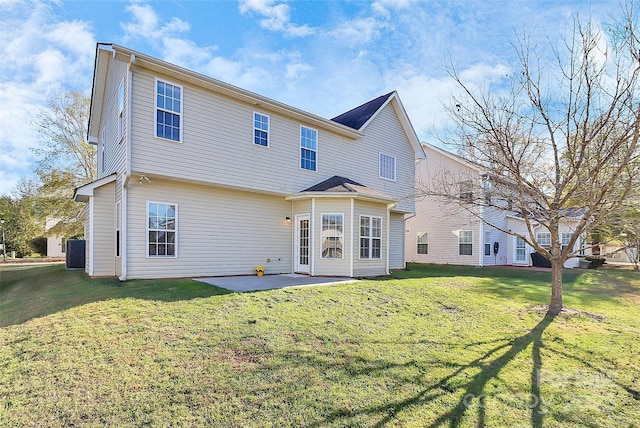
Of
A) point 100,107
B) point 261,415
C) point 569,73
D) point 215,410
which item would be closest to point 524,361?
point 261,415

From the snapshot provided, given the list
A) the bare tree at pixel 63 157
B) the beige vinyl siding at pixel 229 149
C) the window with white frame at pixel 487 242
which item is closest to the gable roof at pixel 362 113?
the beige vinyl siding at pixel 229 149

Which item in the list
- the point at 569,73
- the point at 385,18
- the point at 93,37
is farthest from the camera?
the point at 93,37

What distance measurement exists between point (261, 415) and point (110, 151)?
11.7 meters

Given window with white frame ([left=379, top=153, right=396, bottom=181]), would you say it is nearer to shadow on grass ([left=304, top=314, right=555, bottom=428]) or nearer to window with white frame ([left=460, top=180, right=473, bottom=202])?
window with white frame ([left=460, top=180, right=473, bottom=202])

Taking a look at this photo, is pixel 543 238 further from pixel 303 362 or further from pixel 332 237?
pixel 303 362

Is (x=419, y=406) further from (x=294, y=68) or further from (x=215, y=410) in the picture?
(x=294, y=68)

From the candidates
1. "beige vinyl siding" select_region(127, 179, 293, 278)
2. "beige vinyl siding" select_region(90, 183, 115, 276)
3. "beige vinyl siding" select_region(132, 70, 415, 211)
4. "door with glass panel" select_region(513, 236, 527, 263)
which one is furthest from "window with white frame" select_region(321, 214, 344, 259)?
"door with glass panel" select_region(513, 236, 527, 263)

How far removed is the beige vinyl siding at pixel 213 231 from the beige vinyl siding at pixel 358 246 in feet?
8.47

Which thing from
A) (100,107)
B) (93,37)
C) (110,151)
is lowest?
(110,151)

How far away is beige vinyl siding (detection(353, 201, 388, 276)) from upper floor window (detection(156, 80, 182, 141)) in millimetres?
6249

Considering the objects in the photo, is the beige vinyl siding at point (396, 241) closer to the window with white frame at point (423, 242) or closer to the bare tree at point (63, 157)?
the window with white frame at point (423, 242)

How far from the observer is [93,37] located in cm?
1318

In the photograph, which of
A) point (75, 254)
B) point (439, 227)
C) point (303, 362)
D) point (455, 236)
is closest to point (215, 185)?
point (303, 362)

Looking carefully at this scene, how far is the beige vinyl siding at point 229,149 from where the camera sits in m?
8.84
